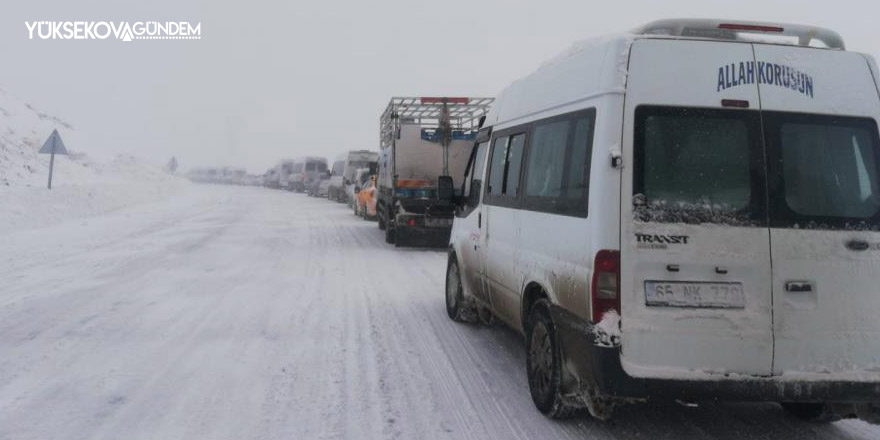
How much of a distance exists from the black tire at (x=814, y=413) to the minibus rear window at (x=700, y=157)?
1.61 metres

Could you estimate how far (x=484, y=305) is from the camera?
21.8 feet

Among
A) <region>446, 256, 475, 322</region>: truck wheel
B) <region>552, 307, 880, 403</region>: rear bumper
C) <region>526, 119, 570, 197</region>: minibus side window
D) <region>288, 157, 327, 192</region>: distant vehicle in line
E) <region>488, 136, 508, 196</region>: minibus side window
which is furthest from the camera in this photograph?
<region>288, 157, 327, 192</region>: distant vehicle in line

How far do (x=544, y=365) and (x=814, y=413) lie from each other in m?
1.82

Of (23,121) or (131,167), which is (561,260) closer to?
(23,121)

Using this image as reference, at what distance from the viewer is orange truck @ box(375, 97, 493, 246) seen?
48.1 feet

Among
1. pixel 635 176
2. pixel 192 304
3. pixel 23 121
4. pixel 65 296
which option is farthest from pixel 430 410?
pixel 23 121

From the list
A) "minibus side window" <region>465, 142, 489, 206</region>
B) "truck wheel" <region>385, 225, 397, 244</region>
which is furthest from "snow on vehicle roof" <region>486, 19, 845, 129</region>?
"truck wheel" <region>385, 225, 397, 244</region>

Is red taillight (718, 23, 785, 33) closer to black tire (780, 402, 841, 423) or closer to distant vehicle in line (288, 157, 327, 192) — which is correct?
black tire (780, 402, 841, 423)

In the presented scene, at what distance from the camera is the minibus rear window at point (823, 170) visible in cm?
395

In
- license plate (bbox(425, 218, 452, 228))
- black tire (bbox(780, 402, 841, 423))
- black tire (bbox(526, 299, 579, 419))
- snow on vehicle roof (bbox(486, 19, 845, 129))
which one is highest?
snow on vehicle roof (bbox(486, 19, 845, 129))

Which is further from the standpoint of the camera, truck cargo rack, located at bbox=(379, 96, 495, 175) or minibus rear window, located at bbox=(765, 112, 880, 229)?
truck cargo rack, located at bbox=(379, 96, 495, 175)

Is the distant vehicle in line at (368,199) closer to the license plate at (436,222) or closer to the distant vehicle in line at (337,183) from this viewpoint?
the license plate at (436,222)

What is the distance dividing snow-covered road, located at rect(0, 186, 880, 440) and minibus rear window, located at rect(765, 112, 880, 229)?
4.86 ft

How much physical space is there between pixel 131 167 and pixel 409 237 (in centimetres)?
4409
